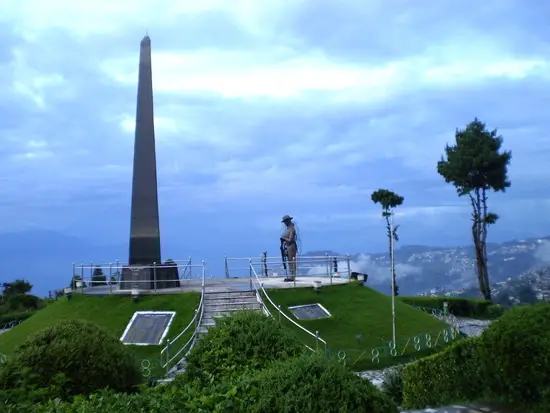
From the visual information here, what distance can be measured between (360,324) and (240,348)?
38.5 ft

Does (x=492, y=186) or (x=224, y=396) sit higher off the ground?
(x=492, y=186)

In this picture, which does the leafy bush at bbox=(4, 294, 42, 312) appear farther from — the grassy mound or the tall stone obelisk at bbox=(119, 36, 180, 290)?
the tall stone obelisk at bbox=(119, 36, 180, 290)

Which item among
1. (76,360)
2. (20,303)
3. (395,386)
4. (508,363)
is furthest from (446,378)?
(20,303)

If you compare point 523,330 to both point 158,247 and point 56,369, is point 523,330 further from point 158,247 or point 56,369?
point 158,247

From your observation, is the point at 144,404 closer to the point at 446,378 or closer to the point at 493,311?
the point at 446,378

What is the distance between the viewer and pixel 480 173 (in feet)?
122

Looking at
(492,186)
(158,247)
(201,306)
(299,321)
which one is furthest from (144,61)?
(492,186)

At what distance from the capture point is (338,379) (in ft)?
19.1

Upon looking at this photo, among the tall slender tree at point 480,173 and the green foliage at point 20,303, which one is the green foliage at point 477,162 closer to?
the tall slender tree at point 480,173

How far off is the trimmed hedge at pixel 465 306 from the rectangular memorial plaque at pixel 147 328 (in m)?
17.8

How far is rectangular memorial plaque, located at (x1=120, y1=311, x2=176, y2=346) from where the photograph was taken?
1744 centimetres

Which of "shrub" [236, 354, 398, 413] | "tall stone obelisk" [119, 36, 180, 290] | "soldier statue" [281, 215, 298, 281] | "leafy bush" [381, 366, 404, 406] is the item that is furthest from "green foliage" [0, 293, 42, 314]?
"shrub" [236, 354, 398, 413]

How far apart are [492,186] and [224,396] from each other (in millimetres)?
34307

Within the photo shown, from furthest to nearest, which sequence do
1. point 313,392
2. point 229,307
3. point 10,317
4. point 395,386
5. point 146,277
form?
point 10,317
point 146,277
point 229,307
point 395,386
point 313,392
